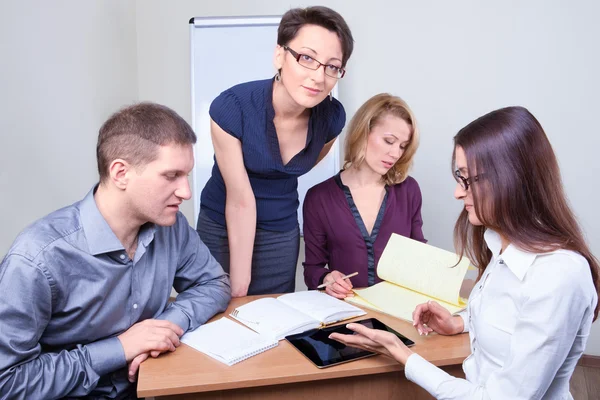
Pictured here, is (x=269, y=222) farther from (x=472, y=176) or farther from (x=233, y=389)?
(x=472, y=176)

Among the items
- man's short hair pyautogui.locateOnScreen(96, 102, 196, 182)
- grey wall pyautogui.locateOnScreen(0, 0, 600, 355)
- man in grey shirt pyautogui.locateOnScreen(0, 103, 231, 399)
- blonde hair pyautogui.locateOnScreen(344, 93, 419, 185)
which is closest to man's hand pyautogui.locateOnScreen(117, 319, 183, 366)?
man in grey shirt pyautogui.locateOnScreen(0, 103, 231, 399)

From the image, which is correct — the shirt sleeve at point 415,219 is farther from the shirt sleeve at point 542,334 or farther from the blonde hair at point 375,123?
the shirt sleeve at point 542,334

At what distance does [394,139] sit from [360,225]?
35 centimetres

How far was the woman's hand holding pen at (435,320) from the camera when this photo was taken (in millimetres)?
1399

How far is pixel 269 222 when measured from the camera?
76.0 inches

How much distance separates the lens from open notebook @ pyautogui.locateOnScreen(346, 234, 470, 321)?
1563 mm

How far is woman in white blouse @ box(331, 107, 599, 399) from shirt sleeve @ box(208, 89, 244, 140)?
758mm

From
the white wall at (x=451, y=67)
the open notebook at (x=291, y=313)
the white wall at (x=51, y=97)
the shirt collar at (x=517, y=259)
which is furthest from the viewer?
the white wall at (x=451, y=67)

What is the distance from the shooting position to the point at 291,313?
4.79 ft

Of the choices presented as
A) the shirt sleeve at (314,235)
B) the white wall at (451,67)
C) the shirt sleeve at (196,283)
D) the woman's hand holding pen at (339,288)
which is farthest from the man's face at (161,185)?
the white wall at (451,67)

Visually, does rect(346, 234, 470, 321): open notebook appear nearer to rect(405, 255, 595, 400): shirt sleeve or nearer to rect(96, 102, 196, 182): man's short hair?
rect(405, 255, 595, 400): shirt sleeve

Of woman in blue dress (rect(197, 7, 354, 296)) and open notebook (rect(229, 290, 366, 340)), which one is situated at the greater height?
woman in blue dress (rect(197, 7, 354, 296))

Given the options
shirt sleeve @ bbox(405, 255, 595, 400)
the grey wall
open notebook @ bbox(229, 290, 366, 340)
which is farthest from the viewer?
the grey wall

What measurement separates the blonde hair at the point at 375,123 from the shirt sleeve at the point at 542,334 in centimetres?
111
